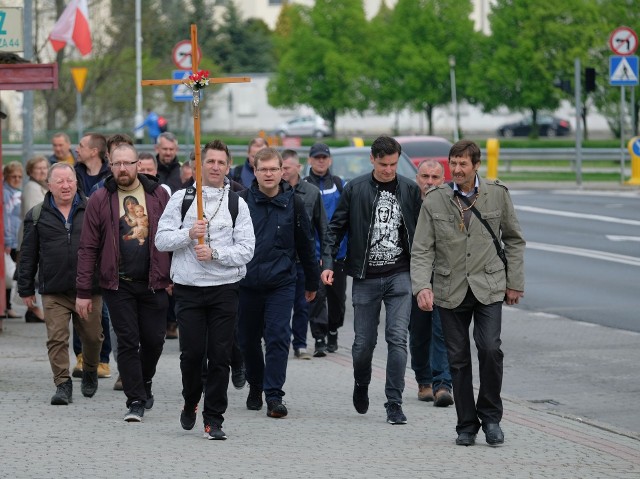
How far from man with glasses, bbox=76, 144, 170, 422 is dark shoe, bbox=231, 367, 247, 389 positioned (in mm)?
1579

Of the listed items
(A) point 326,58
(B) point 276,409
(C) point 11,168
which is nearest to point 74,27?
(C) point 11,168

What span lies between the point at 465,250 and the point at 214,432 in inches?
73.6

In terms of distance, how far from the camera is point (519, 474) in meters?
7.86

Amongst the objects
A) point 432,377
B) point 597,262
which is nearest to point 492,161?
point 597,262

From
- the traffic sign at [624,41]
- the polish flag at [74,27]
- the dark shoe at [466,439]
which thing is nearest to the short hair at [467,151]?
the dark shoe at [466,439]

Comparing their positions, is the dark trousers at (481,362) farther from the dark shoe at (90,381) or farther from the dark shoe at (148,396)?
the dark shoe at (90,381)

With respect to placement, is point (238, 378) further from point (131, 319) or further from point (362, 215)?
point (362, 215)

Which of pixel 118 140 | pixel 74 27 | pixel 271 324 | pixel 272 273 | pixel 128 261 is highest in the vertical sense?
pixel 74 27

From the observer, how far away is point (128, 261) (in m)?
9.57

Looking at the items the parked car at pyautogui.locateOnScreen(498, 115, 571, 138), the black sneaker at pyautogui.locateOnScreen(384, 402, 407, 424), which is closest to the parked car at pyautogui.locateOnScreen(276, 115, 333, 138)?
the parked car at pyautogui.locateOnScreen(498, 115, 571, 138)

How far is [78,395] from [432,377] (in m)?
2.58

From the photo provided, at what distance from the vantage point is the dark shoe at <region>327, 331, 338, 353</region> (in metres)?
13.5

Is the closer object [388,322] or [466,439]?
[466,439]

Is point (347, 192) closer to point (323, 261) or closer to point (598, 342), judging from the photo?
point (323, 261)
